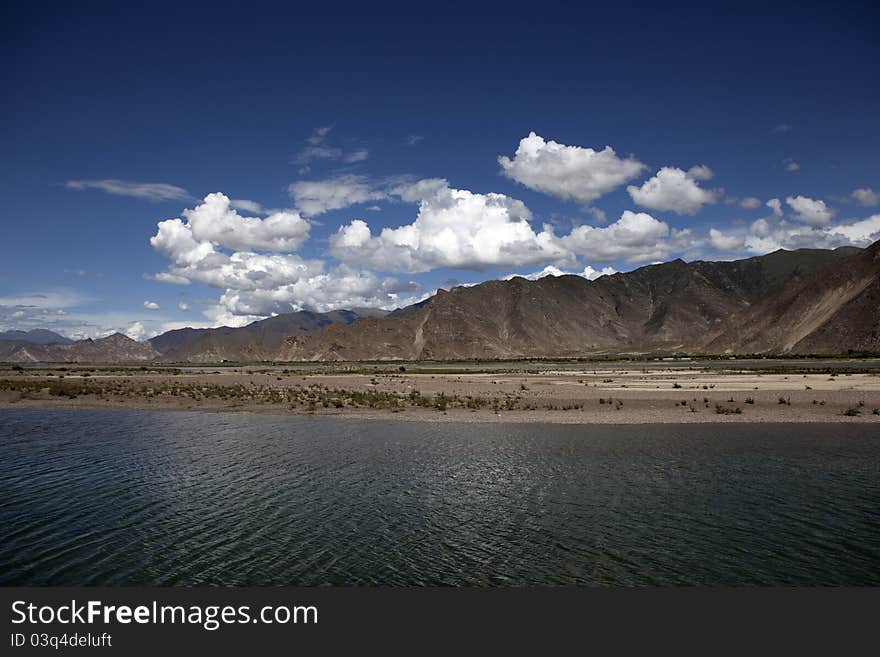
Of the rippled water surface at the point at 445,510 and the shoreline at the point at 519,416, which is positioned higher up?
the shoreline at the point at 519,416

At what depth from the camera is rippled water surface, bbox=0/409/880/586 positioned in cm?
1173

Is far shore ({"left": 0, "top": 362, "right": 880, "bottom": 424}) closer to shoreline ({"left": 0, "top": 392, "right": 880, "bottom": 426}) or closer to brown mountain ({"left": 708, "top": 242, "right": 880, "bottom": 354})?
shoreline ({"left": 0, "top": 392, "right": 880, "bottom": 426})

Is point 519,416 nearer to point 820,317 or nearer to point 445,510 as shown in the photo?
point 445,510

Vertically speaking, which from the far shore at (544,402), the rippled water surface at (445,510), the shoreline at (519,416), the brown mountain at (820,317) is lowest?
the rippled water surface at (445,510)

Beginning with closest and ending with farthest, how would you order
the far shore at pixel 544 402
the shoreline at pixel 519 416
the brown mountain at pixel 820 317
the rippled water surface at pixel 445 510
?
1. the rippled water surface at pixel 445 510
2. the shoreline at pixel 519 416
3. the far shore at pixel 544 402
4. the brown mountain at pixel 820 317

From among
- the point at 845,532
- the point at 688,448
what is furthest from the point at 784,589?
the point at 688,448

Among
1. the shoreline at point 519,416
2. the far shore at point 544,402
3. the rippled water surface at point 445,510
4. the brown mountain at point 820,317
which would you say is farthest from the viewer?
the brown mountain at point 820,317

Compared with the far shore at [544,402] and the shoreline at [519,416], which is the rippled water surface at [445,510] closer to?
the shoreline at [519,416]

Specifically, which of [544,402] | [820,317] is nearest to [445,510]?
[544,402]

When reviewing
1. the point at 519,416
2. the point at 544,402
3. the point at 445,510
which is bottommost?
the point at 445,510

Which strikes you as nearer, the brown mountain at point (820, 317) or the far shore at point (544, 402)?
the far shore at point (544, 402)

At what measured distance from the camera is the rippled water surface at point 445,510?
1173 cm

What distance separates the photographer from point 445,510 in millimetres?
15938

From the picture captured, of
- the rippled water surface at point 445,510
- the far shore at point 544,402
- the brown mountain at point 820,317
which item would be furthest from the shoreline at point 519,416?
the brown mountain at point 820,317
